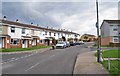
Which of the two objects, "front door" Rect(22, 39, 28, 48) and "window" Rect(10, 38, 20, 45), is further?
"front door" Rect(22, 39, 28, 48)

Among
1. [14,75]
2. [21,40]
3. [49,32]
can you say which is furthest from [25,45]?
[14,75]

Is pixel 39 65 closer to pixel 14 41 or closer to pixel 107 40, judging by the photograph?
pixel 14 41

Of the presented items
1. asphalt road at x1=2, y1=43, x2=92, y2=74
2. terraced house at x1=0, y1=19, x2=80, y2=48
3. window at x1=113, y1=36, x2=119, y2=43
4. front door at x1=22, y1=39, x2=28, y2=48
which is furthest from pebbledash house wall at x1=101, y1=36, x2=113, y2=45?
asphalt road at x1=2, y1=43, x2=92, y2=74

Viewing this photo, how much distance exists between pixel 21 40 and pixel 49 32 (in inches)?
828

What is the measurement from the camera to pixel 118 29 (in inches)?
1969

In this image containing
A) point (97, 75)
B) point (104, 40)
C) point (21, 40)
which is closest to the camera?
point (97, 75)

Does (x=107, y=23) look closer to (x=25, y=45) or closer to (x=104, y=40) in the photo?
(x=104, y=40)

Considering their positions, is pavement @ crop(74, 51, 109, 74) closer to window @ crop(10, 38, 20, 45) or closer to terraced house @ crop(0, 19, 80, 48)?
terraced house @ crop(0, 19, 80, 48)

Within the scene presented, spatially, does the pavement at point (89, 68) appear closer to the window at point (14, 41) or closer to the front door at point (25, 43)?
the window at point (14, 41)

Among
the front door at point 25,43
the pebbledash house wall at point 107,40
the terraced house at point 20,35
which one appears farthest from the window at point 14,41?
the pebbledash house wall at point 107,40

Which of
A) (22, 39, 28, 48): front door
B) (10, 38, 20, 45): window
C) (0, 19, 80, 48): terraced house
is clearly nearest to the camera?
(0, 19, 80, 48): terraced house

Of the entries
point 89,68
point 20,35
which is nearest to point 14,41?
point 20,35

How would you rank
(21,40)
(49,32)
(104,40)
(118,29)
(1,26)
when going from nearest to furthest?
(1,26) < (21,40) < (118,29) < (104,40) < (49,32)

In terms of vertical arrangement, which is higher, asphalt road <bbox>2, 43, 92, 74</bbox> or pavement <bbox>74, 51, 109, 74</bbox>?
pavement <bbox>74, 51, 109, 74</bbox>
